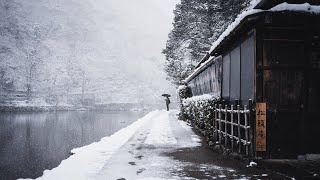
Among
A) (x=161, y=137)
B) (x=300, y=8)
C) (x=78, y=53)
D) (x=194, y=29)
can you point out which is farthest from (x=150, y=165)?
(x=78, y=53)

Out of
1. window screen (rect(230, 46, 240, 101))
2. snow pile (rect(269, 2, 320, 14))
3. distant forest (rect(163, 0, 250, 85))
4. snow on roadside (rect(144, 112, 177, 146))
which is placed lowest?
snow on roadside (rect(144, 112, 177, 146))

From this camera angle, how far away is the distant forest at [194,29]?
81.8ft

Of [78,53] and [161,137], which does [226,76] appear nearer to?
[161,137]

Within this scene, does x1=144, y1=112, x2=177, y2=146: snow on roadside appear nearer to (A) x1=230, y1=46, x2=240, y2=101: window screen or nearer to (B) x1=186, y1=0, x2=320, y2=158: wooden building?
(A) x1=230, y1=46, x2=240, y2=101: window screen

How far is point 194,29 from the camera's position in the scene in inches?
1141

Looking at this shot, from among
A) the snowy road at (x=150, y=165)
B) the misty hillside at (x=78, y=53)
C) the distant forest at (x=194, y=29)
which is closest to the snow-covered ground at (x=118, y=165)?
the snowy road at (x=150, y=165)

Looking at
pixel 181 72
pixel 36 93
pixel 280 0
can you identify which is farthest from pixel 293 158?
pixel 36 93

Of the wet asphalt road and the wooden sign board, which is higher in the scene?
the wooden sign board

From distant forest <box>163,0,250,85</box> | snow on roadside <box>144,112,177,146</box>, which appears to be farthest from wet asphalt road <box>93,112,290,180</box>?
distant forest <box>163,0,250,85</box>

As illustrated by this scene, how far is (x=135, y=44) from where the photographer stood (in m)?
176

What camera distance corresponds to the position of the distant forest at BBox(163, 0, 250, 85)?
2494 centimetres

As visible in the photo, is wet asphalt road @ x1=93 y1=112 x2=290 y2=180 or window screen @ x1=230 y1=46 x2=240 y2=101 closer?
wet asphalt road @ x1=93 y1=112 x2=290 y2=180

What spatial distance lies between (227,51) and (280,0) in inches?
137

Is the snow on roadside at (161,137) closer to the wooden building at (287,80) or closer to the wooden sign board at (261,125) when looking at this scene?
the wooden sign board at (261,125)
